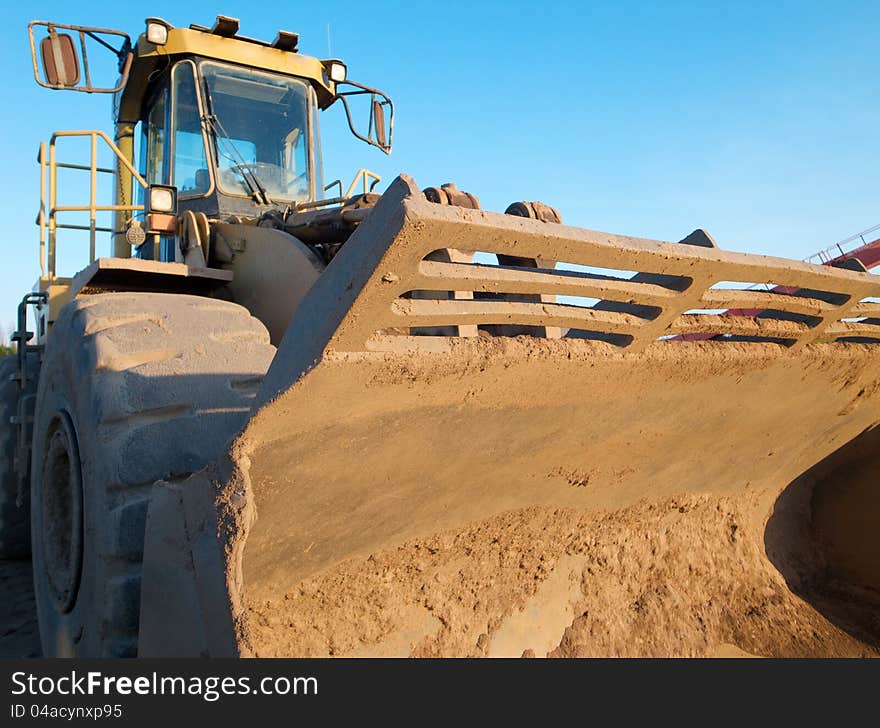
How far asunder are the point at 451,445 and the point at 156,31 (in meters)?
3.15

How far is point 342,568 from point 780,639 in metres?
1.62

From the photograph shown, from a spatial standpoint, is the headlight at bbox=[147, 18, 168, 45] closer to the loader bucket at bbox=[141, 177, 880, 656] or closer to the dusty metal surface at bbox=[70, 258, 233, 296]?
the dusty metal surface at bbox=[70, 258, 233, 296]

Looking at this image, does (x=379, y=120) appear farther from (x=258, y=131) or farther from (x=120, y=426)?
(x=120, y=426)

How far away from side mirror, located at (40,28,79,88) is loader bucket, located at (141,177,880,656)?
8.07ft

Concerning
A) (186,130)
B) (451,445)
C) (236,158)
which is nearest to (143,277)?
(236,158)

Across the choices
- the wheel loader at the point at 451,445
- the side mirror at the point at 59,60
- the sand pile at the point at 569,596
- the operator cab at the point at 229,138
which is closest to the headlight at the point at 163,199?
the wheel loader at the point at 451,445

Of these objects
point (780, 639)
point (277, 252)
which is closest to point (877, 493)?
point (780, 639)

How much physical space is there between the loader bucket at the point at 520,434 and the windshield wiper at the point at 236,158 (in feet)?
7.28

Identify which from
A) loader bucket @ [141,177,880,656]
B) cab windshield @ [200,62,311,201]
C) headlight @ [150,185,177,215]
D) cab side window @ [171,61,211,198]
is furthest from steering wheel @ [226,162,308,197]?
loader bucket @ [141,177,880,656]

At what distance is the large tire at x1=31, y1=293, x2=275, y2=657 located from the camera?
187 centimetres

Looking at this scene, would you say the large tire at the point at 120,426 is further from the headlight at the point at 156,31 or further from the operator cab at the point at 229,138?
the headlight at the point at 156,31

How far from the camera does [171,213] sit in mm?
3371

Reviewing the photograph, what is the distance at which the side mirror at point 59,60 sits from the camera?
3.42 m

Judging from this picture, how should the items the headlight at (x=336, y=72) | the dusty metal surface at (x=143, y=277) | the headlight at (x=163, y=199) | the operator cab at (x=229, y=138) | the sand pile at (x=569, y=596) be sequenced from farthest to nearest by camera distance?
the headlight at (x=336, y=72) → the operator cab at (x=229, y=138) → the headlight at (x=163, y=199) → the dusty metal surface at (x=143, y=277) → the sand pile at (x=569, y=596)
